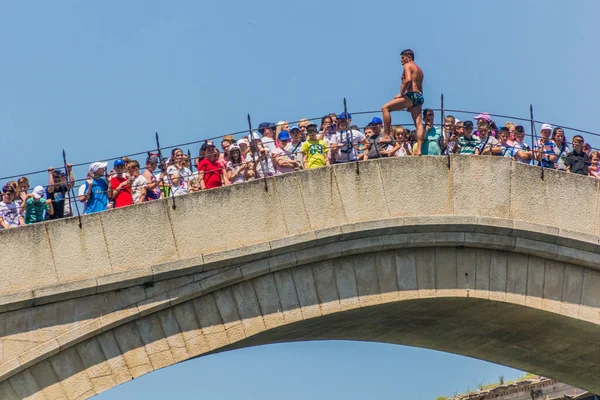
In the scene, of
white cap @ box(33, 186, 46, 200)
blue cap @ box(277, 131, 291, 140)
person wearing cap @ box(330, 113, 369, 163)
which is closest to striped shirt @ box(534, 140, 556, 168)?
person wearing cap @ box(330, 113, 369, 163)

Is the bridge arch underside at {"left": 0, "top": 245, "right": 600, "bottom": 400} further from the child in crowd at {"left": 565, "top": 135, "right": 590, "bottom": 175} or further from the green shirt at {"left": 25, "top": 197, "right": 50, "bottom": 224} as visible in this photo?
the green shirt at {"left": 25, "top": 197, "right": 50, "bottom": 224}

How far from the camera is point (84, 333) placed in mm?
24312

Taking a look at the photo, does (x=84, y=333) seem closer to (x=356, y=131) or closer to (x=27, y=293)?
(x=27, y=293)

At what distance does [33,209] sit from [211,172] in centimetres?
328

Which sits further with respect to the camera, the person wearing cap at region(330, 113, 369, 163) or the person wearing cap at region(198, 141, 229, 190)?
the person wearing cap at region(330, 113, 369, 163)

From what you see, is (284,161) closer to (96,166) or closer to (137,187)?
(137,187)

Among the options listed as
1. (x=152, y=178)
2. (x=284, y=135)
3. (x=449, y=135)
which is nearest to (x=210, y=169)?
(x=152, y=178)

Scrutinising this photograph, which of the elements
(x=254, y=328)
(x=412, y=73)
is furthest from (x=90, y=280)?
(x=412, y=73)

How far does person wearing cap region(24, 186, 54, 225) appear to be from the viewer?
25.3 meters

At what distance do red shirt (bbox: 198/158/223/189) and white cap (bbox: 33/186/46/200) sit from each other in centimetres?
288

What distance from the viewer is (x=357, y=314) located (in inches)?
1063

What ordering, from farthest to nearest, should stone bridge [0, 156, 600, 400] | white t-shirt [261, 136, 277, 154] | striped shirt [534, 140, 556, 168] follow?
striped shirt [534, 140, 556, 168], white t-shirt [261, 136, 277, 154], stone bridge [0, 156, 600, 400]

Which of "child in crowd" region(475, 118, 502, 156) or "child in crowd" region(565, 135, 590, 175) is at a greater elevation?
"child in crowd" region(475, 118, 502, 156)

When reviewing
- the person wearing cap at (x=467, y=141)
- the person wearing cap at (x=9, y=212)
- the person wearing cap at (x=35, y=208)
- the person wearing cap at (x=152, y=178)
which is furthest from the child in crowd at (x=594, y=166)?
the person wearing cap at (x=9, y=212)
